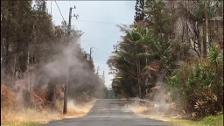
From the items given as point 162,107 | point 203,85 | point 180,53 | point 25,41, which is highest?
point 180,53

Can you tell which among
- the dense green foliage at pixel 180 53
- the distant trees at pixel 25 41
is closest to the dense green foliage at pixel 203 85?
the dense green foliage at pixel 180 53

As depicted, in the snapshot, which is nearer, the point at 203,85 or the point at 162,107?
the point at 203,85

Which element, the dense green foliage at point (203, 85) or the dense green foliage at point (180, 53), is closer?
the dense green foliage at point (203, 85)

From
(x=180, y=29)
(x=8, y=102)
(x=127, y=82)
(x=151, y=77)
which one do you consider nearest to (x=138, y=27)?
(x=151, y=77)

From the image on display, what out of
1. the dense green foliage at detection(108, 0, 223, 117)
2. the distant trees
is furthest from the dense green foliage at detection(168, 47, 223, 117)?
the distant trees

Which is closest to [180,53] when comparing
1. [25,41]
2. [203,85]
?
[203,85]

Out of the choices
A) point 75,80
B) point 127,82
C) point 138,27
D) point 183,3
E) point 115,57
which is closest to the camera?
point 183,3

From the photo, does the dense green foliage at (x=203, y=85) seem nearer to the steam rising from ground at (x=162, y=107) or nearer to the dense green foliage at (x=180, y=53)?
the dense green foliage at (x=180, y=53)

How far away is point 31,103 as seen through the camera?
148 ft

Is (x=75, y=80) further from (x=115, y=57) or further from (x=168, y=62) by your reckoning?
(x=168, y=62)

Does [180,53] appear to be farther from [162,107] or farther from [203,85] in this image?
[203,85]

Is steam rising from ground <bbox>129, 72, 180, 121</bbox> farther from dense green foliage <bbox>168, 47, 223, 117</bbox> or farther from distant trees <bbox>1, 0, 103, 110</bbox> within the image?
distant trees <bbox>1, 0, 103, 110</bbox>

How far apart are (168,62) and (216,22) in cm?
1654

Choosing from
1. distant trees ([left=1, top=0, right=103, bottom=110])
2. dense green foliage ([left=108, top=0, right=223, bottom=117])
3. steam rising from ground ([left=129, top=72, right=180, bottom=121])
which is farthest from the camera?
steam rising from ground ([left=129, top=72, right=180, bottom=121])
